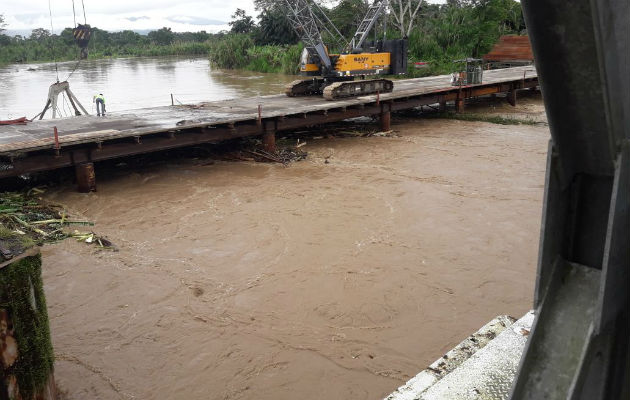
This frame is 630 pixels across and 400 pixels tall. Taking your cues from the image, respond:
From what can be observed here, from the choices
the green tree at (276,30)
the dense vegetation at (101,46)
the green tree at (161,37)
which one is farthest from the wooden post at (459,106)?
the green tree at (161,37)

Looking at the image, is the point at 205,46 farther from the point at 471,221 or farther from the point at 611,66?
the point at 611,66

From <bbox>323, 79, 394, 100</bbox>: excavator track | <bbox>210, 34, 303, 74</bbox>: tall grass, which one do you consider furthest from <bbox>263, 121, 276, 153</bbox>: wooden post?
<bbox>210, 34, 303, 74</bbox>: tall grass

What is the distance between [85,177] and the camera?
12086 millimetres

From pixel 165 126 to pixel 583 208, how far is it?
1207 centimetres

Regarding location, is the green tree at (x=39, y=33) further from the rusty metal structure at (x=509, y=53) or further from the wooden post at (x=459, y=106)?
the wooden post at (x=459, y=106)

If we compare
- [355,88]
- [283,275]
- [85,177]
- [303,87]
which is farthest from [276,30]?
[283,275]

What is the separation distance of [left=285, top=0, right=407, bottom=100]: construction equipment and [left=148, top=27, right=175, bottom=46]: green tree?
86736 mm

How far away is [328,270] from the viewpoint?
8.52 meters

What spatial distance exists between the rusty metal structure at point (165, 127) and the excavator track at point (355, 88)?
408 millimetres

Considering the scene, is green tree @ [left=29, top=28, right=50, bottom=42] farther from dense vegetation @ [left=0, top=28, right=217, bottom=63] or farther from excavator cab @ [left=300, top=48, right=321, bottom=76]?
excavator cab @ [left=300, top=48, right=321, bottom=76]

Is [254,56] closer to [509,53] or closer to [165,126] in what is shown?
[509,53]

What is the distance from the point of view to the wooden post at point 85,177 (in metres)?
12.0

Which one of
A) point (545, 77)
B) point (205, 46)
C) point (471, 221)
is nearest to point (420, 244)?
point (471, 221)

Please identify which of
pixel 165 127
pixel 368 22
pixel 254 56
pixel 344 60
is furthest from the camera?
pixel 254 56
